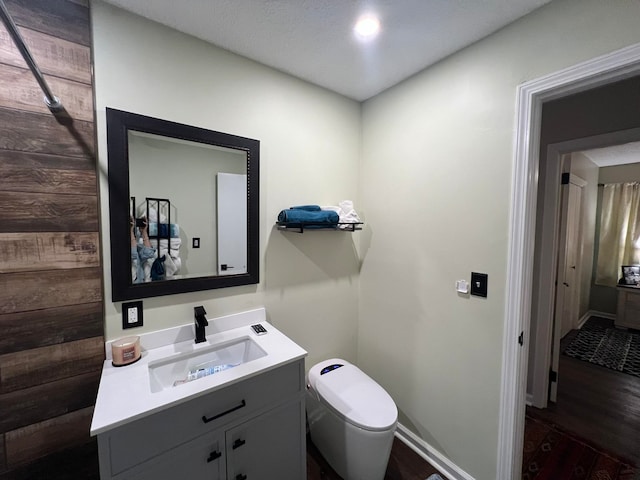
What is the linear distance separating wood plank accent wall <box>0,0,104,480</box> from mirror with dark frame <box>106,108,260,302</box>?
0.11m

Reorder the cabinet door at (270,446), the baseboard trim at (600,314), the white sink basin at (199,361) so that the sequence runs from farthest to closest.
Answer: the baseboard trim at (600,314) < the white sink basin at (199,361) < the cabinet door at (270,446)

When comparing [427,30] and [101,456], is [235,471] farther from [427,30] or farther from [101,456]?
[427,30]

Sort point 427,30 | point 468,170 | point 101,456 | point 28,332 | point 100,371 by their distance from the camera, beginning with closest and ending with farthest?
point 101,456, point 28,332, point 100,371, point 427,30, point 468,170

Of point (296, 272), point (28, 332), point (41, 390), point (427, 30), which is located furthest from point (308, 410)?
point (427, 30)

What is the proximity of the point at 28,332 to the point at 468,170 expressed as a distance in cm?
216

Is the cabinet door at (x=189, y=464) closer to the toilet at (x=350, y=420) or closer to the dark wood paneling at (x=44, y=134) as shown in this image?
the toilet at (x=350, y=420)

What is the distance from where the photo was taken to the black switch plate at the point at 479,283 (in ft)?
4.57

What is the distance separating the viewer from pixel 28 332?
3.45 feet

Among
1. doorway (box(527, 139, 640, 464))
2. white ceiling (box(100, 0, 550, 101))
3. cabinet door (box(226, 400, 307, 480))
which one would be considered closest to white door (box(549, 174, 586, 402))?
doorway (box(527, 139, 640, 464))

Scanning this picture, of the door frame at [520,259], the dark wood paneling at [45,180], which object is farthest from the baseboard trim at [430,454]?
the dark wood paneling at [45,180]

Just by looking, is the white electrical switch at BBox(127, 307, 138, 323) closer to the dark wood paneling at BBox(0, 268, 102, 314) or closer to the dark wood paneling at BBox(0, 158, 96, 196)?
the dark wood paneling at BBox(0, 268, 102, 314)

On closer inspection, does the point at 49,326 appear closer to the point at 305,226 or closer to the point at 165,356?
the point at 165,356

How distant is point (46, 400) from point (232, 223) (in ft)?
3.55

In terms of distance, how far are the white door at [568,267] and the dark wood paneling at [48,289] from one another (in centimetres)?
319
